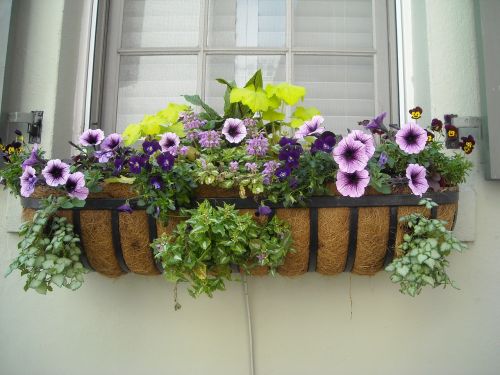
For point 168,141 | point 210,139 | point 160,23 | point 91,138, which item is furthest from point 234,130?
point 160,23

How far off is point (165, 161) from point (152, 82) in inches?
33.7

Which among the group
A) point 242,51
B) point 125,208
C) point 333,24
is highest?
point 333,24

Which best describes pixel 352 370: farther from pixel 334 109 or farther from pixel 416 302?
pixel 334 109

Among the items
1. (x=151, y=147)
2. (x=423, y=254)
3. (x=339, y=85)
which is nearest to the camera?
(x=423, y=254)

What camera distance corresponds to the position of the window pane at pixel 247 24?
76.2 inches

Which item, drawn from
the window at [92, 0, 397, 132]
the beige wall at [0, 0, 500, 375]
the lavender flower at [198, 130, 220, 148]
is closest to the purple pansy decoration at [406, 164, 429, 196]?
the beige wall at [0, 0, 500, 375]

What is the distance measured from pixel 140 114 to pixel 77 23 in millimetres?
442

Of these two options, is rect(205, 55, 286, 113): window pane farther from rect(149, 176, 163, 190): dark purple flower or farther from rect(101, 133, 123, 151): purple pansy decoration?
rect(149, 176, 163, 190): dark purple flower

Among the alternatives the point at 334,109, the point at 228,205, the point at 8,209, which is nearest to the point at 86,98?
the point at 8,209

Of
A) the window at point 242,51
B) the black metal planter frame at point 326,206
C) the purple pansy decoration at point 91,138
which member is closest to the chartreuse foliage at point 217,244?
the black metal planter frame at point 326,206

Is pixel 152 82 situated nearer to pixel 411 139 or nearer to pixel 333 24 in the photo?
pixel 333 24

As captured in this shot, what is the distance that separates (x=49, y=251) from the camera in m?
→ 1.24

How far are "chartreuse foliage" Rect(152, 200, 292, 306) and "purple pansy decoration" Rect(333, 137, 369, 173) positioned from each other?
241mm

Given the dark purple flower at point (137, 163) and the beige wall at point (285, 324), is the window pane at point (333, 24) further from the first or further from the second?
the dark purple flower at point (137, 163)
